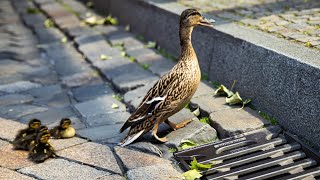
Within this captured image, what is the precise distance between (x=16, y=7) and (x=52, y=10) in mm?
1672

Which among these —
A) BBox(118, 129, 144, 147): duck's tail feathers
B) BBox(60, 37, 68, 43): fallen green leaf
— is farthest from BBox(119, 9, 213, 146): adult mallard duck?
BBox(60, 37, 68, 43): fallen green leaf

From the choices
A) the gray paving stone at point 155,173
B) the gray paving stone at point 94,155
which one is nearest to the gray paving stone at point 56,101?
the gray paving stone at point 94,155

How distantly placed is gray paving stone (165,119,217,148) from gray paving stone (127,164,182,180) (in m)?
0.41

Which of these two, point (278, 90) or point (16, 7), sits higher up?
point (278, 90)

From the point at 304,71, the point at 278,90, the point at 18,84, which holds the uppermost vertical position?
the point at 304,71

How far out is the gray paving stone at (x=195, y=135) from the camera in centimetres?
443

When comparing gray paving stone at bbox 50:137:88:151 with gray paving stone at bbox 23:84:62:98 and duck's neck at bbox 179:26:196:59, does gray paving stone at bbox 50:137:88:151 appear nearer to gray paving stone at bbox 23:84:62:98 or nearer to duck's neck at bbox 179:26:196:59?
duck's neck at bbox 179:26:196:59

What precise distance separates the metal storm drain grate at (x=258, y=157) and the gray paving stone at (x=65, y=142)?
1.03 meters

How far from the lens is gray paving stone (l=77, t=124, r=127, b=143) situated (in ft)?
15.5

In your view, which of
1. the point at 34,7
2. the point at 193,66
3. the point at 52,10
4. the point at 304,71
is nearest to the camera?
the point at 304,71

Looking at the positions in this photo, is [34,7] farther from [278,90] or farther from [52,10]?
[278,90]

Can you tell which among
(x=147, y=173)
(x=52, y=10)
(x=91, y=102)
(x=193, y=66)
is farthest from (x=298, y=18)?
(x=52, y=10)

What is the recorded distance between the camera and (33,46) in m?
8.72

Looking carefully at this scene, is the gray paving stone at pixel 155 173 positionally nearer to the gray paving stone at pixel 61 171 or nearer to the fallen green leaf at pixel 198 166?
the fallen green leaf at pixel 198 166
